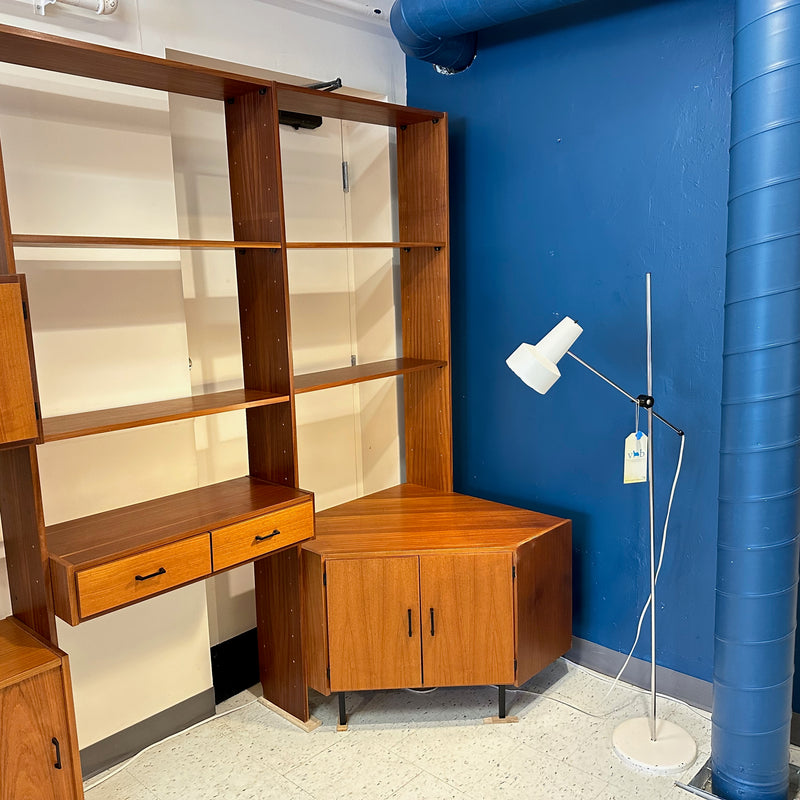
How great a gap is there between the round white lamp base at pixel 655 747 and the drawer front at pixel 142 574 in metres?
1.45

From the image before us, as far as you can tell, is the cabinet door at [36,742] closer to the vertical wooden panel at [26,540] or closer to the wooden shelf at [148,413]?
the vertical wooden panel at [26,540]

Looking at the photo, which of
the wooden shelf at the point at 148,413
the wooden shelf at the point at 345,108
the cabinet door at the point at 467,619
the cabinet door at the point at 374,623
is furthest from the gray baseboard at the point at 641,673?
the wooden shelf at the point at 345,108

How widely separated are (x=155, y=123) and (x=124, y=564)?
4.57 ft

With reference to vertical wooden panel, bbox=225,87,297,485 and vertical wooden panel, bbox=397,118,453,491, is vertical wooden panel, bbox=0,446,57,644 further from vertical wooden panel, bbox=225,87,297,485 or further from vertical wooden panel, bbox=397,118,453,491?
vertical wooden panel, bbox=397,118,453,491

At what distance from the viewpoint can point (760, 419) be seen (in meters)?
2.13

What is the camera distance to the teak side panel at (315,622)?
2637mm

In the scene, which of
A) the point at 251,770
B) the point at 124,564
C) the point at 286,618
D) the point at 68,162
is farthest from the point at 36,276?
the point at 251,770

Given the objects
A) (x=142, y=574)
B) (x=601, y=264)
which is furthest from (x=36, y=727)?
(x=601, y=264)

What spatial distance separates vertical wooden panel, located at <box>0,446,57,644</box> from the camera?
6.56ft

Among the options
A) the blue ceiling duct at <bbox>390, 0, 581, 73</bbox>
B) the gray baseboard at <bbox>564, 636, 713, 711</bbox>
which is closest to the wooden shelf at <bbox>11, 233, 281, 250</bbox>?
the blue ceiling duct at <bbox>390, 0, 581, 73</bbox>

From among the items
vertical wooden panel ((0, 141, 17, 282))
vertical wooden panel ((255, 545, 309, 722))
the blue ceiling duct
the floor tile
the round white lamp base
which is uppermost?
the blue ceiling duct

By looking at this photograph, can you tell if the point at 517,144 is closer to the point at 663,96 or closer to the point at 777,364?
the point at 663,96

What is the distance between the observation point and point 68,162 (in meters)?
2.34

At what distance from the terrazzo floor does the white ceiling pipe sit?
2.32 m
